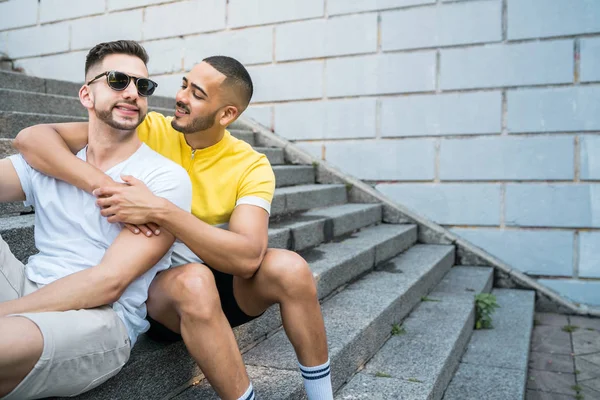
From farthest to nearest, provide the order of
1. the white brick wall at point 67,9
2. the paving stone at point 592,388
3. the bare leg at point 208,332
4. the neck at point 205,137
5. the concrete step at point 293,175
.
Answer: the white brick wall at point 67,9 → the concrete step at point 293,175 → the paving stone at point 592,388 → the neck at point 205,137 → the bare leg at point 208,332

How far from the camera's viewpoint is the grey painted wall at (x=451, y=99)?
4.86m

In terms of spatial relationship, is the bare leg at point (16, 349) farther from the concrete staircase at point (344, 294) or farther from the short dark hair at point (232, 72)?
the short dark hair at point (232, 72)

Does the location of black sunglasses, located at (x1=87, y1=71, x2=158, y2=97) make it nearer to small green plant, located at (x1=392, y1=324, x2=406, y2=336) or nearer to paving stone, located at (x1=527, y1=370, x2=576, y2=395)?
small green plant, located at (x1=392, y1=324, x2=406, y2=336)

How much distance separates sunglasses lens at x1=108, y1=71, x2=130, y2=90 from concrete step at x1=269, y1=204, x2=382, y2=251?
1.66 meters

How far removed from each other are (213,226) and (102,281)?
0.51 m

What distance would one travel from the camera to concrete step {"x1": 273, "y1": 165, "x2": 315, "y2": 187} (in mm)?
5070

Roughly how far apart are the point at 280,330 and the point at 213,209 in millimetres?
1057

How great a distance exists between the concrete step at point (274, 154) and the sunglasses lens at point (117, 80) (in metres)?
3.35

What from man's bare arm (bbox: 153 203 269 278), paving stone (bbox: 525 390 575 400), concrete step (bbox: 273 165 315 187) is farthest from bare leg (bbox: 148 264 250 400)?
concrete step (bbox: 273 165 315 187)

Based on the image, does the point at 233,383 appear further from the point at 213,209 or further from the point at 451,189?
the point at 451,189

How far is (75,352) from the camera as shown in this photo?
161 cm

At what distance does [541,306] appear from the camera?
501 centimetres

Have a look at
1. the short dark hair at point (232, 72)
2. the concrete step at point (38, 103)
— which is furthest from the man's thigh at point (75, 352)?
the concrete step at point (38, 103)

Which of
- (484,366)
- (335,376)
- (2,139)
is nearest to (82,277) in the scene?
(335,376)
